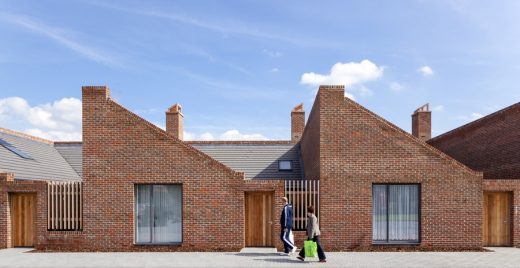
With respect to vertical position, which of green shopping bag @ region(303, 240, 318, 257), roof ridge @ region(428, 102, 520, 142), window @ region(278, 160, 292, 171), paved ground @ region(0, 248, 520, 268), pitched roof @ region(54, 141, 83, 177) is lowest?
paved ground @ region(0, 248, 520, 268)

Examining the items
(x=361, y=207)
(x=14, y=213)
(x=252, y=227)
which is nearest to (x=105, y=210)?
(x=14, y=213)

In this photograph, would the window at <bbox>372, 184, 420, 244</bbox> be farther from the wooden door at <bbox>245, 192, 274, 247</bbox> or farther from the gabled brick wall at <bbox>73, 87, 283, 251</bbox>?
the wooden door at <bbox>245, 192, 274, 247</bbox>

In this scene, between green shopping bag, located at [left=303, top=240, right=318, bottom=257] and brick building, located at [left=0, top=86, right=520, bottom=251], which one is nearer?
green shopping bag, located at [left=303, top=240, right=318, bottom=257]

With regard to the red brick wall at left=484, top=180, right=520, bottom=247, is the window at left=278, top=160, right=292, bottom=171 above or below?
above

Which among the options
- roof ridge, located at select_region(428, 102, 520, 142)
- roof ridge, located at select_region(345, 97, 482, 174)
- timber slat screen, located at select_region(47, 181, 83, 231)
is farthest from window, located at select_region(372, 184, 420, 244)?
timber slat screen, located at select_region(47, 181, 83, 231)

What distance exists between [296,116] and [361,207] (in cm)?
1130

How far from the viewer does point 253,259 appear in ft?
36.4

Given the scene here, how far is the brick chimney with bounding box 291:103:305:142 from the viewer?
23.0 metres

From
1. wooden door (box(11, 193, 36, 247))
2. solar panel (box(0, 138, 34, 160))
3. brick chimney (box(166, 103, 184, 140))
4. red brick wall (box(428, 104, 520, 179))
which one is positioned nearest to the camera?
wooden door (box(11, 193, 36, 247))

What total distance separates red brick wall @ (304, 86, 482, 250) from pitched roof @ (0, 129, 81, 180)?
450 inches

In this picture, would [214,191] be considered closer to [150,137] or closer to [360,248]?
[150,137]

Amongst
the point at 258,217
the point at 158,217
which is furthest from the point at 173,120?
the point at 258,217

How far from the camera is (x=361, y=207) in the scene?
12.6m

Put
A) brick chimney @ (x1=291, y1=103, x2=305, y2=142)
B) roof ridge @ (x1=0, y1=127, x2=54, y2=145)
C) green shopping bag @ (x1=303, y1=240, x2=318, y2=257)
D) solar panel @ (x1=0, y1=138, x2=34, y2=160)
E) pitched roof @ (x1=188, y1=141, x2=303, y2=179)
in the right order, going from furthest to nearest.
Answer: brick chimney @ (x1=291, y1=103, x2=305, y2=142) → pitched roof @ (x1=188, y1=141, x2=303, y2=179) → roof ridge @ (x1=0, y1=127, x2=54, y2=145) → solar panel @ (x1=0, y1=138, x2=34, y2=160) → green shopping bag @ (x1=303, y1=240, x2=318, y2=257)
